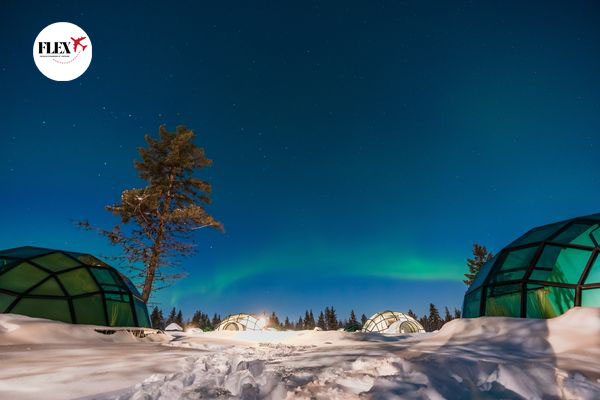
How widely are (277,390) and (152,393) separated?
70 centimetres

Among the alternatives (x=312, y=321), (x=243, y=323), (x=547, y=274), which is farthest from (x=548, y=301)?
(x=312, y=321)

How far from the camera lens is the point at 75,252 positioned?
8.36 meters

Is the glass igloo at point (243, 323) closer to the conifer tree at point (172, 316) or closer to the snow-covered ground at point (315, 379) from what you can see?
the snow-covered ground at point (315, 379)

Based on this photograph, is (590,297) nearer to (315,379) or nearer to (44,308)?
(315,379)

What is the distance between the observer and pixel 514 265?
6.36 meters

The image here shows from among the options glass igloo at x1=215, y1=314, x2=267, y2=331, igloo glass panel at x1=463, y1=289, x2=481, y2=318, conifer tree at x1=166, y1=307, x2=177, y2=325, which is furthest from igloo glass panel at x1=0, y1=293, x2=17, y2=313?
conifer tree at x1=166, y1=307, x2=177, y2=325

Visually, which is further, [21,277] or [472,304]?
[472,304]

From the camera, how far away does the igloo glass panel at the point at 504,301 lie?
222 inches

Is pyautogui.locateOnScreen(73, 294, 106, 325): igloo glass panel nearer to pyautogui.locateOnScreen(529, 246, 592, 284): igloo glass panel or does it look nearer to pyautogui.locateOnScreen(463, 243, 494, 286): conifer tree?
pyautogui.locateOnScreen(529, 246, 592, 284): igloo glass panel

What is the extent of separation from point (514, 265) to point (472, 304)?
1821mm

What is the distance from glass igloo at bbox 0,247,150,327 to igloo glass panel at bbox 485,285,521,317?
9.58 m

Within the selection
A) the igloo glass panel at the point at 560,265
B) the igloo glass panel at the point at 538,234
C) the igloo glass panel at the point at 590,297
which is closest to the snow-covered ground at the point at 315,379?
the igloo glass panel at the point at 590,297

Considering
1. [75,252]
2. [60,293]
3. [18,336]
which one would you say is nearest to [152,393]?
[18,336]

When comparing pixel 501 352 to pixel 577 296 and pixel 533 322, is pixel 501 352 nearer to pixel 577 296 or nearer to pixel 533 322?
pixel 533 322
